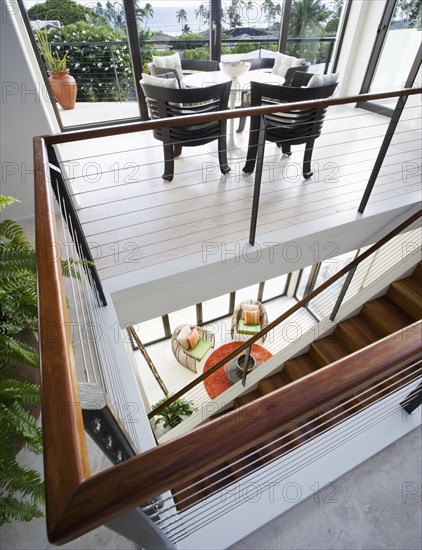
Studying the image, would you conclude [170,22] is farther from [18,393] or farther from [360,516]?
[360,516]

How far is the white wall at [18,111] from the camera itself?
2.22 metres

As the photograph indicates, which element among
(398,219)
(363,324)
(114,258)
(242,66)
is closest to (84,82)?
(242,66)

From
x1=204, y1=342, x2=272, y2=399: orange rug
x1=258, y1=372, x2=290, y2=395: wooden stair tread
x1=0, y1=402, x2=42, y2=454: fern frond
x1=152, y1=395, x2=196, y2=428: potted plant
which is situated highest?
x1=0, y1=402, x2=42, y2=454: fern frond

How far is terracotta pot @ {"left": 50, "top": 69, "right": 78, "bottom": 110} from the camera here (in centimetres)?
389

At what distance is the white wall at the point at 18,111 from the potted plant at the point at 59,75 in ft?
4.04

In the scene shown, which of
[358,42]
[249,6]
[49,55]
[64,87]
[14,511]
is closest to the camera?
[14,511]

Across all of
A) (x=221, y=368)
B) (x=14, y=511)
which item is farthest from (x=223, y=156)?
(x=221, y=368)

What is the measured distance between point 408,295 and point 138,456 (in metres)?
2.55

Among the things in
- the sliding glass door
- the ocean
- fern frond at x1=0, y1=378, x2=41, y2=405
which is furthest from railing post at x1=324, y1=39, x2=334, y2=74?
fern frond at x1=0, y1=378, x2=41, y2=405

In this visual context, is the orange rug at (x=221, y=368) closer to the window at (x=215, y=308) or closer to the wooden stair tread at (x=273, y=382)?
the window at (x=215, y=308)

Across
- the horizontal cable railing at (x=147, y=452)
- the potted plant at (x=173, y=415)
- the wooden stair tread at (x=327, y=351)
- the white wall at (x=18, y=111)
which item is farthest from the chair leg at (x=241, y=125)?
the horizontal cable railing at (x=147, y=452)

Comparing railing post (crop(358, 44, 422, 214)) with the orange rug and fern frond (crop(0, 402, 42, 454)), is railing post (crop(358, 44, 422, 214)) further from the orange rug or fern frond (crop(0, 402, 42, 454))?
the orange rug

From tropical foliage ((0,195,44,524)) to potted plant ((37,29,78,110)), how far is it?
125 inches

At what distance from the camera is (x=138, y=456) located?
1.39 ft
